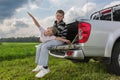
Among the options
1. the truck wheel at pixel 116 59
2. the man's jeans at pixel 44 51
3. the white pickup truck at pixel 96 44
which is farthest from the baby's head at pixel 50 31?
the truck wheel at pixel 116 59

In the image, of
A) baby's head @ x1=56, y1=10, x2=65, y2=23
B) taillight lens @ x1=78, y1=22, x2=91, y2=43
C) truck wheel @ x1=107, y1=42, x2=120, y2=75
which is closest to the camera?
taillight lens @ x1=78, y1=22, x2=91, y2=43

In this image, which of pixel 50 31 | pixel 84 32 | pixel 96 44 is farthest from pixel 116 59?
pixel 50 31

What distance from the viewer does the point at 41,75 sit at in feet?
27.6

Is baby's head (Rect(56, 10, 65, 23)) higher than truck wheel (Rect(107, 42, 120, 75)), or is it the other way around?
baby's head (Rect(56, 10, 65, 23))

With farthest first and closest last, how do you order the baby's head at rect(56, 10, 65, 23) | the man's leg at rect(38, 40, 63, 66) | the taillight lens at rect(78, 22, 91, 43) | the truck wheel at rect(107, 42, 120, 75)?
the baby's head at rect(56, 10, 65, 23) < the truck wheel at rect(107, 42, 120, 75) < the man's leg at rect(38, 40, 63, 66) < the taillight lens at rect(78, 22, 91, 43)

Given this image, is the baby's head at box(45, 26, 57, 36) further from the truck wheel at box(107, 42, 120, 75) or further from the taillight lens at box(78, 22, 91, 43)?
the truck wheel at box(107, 42, 120, 75)

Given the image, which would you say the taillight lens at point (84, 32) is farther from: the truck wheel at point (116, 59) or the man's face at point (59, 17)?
the truck wheel at point (116, 59)

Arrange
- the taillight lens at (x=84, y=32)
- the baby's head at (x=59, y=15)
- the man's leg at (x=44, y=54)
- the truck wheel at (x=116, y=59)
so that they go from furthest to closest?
the baby's head at (x=59, y=15)
the truck wheel at (x=116, y=59)
the man's leg at (x=44, y=54)
the taillight lens at (x=84, y=32)

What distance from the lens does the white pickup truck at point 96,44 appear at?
26.8ft

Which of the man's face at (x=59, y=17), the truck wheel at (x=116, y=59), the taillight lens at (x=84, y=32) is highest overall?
the man's face at (x=59, y=17)

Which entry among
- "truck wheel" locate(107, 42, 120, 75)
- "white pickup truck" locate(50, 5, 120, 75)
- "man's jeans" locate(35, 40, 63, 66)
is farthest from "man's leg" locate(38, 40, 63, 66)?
"truck wheel" locate(107, 42, 120, 75)

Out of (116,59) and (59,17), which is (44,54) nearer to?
(59,17)

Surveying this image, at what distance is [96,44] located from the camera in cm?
827

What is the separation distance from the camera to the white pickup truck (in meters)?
8.17
